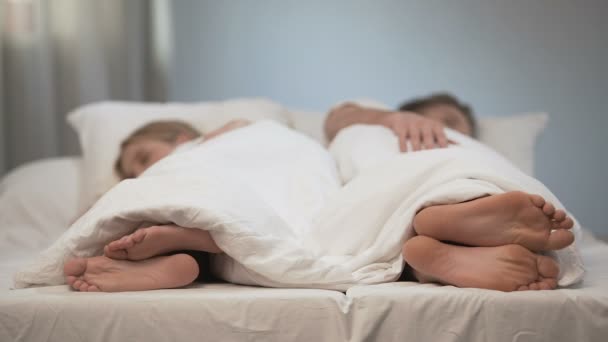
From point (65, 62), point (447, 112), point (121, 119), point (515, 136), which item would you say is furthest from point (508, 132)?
point (65, 62)

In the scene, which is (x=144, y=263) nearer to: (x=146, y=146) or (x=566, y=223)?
(x=566, y=223)

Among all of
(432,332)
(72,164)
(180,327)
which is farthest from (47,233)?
(432,332)

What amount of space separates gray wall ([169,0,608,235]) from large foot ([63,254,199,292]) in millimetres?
1776

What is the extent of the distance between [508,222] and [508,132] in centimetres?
120

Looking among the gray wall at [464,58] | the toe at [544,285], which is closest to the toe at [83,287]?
the toe at [544,285]

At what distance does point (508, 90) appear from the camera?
2.84 metres

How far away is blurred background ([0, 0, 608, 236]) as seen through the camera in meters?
2.80

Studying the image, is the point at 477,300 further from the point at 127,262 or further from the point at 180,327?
the point at 127,262

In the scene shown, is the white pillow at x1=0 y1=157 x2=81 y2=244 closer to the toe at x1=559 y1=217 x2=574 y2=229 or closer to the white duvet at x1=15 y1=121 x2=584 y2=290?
the white duvet at x1=15 y1=121 x2=584 y2=290

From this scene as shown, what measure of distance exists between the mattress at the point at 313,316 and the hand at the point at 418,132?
650mm

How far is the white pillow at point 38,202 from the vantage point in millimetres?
2021

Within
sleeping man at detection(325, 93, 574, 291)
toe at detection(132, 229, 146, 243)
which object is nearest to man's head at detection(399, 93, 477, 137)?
sleeping man at detection(325, 93, 574, 291)

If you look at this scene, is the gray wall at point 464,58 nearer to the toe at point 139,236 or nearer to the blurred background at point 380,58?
the blurred background at point 380,58

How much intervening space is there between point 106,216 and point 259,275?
0.25 m
